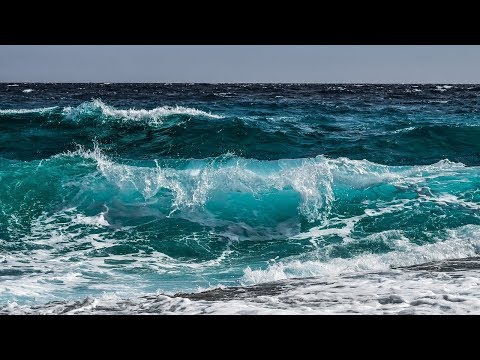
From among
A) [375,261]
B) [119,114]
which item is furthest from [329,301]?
[119,114]

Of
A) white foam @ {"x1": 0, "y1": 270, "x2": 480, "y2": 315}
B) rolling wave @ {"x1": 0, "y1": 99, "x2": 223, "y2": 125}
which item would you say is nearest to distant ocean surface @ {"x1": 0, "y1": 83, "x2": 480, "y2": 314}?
white foam @ {"x1": 0, "y1": 270, "x2": 480, "y2": 315}

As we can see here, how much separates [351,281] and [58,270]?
127 inches

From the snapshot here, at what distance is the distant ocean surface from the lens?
4.41 metres

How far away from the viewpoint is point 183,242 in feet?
24.0

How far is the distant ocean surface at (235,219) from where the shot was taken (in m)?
4.41

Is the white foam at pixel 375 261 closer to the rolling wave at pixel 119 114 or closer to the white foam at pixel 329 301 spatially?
the white foam at pixel 329 301

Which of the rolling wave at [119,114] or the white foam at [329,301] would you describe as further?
the rolling wave at [119,114]

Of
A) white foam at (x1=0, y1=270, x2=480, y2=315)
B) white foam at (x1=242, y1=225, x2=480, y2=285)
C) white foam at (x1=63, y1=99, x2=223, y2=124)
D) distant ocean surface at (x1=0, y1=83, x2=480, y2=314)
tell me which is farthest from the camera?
white foam at (x1=63, y1=99, x2=223, y2=124)

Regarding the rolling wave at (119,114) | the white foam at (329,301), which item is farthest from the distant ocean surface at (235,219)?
the rolling wave at (119,114)

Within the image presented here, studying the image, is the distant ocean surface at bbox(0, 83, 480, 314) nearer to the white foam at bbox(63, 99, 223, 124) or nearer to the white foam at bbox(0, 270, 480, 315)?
the white foam at bbox(0, 270, 480, 315)

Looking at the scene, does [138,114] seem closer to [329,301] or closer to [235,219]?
[235,219]

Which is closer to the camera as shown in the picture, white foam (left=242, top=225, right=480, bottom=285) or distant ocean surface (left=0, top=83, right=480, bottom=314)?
distant ocean surface (left=0, top=83, right=480, bottom=314)
